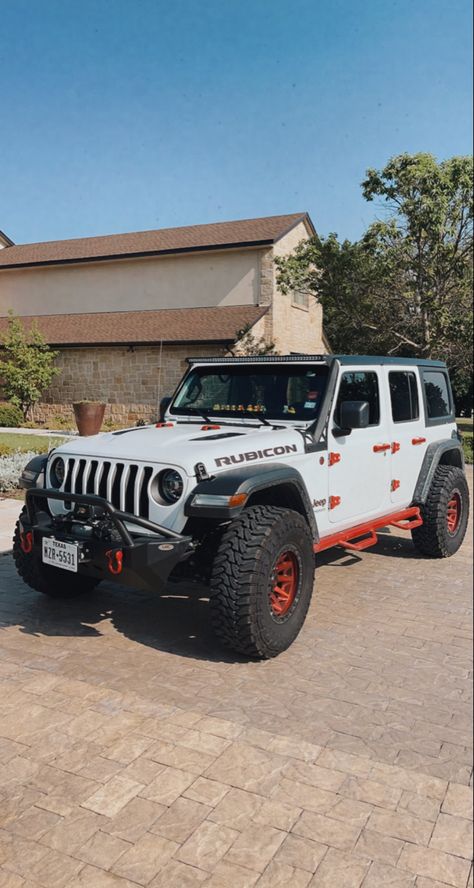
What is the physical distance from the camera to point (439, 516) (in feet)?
21.7

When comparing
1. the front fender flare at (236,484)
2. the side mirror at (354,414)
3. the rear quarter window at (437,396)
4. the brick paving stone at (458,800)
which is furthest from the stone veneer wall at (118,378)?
the brick paving stone at (458,800)

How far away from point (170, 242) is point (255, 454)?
18665 millimetres

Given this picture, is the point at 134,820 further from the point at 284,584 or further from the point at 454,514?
the point at 454,514

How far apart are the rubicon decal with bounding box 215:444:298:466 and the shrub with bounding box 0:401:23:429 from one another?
11.0 meters

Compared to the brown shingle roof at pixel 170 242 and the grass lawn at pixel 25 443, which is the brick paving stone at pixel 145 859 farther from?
the brown shingle roof at pixel 170 242

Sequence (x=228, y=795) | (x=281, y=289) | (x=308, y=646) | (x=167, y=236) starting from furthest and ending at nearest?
(x=167, y=236)
(x=281, y=289)
(x=308, y=646)
(x=228, y=795)

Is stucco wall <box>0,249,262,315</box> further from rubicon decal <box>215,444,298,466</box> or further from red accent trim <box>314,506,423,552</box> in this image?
rubicon decal <box>215,444,298,466</box>

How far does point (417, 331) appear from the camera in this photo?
1686 centimetres

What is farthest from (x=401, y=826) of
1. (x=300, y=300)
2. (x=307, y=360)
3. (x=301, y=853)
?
(x=300, y=300)

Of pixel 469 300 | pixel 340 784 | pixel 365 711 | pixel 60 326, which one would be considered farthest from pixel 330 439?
pixel 60 326

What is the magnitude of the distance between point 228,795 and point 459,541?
5.01 m

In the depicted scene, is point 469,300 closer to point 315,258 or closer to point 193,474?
point 315,258

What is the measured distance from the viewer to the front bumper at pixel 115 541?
395 centimetres

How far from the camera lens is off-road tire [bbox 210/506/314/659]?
13.1 ft
